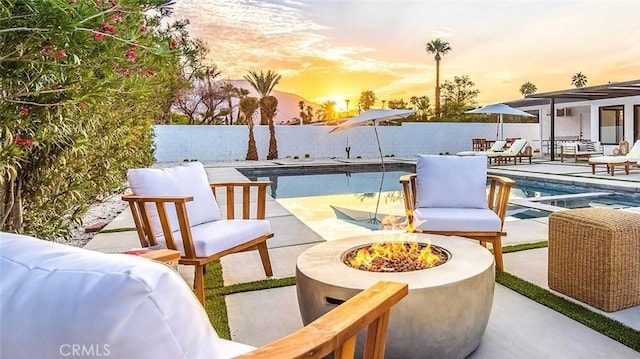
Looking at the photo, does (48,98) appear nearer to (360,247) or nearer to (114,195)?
(360,247)

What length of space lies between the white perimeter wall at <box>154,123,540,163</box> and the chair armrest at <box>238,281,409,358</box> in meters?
18.2

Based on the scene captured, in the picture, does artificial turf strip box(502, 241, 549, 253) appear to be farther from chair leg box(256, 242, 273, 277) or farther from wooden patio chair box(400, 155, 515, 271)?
chair leg box(256, 242, 273, 277)

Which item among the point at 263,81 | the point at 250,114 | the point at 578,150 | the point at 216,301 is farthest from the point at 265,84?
the point at 216,301

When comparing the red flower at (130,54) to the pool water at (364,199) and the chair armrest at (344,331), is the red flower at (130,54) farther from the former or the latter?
the chair armrest at (344,331)

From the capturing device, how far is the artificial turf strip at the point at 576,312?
2.26m

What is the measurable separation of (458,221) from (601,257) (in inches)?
40.0

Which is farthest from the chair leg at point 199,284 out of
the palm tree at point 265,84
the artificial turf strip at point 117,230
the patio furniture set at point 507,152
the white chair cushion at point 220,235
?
the palm tree at point 265,84

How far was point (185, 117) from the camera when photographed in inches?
908

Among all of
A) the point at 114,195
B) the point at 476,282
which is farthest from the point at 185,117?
the point at 476,282

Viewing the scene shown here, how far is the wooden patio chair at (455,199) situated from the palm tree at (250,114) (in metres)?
15.8

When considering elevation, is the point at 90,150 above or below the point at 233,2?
below

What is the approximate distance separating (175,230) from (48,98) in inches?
48.1

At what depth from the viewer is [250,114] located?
1914 cm

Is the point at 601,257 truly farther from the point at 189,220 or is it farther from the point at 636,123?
the point at 636,123
